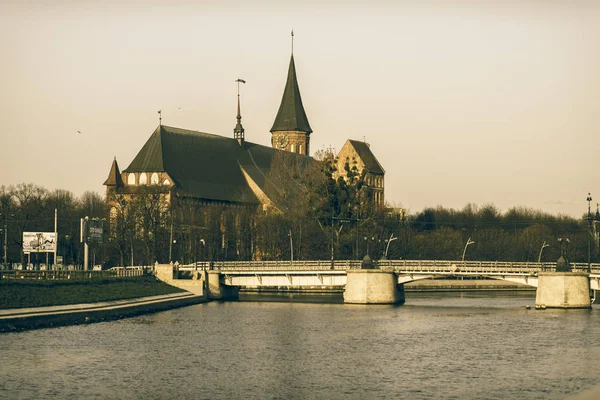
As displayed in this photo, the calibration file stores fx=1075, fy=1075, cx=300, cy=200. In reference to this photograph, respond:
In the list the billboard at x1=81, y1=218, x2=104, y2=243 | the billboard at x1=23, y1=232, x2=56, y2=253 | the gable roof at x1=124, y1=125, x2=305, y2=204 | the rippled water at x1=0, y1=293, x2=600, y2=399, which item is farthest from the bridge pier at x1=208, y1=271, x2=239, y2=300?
the gable roof at x1=124, y1=125, x2=305, y2=204

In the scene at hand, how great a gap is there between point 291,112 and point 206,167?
110 feet

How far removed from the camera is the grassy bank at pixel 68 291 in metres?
72.2

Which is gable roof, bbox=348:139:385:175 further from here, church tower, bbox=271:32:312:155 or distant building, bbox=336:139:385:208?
church tower, bbox=271:32:312:155

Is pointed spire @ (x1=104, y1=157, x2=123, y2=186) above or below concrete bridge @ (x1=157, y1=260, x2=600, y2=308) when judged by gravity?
above

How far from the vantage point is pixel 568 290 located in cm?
8706

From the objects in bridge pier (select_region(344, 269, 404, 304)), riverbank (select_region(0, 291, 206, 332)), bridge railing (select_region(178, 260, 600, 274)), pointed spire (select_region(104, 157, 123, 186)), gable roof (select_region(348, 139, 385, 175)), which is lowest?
riverbank (select_region(0, 291, 206, 332))

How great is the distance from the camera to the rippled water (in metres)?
44.3

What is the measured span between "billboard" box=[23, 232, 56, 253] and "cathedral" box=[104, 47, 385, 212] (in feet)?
119

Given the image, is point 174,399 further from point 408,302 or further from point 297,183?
point 297,183

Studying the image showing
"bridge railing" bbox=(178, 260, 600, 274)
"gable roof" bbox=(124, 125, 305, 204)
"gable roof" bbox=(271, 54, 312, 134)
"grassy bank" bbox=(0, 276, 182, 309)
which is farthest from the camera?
"gable roof" bbox=(271, 54, 312, 134)

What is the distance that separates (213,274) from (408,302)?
18.7m

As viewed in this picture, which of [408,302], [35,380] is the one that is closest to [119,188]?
[408,302]

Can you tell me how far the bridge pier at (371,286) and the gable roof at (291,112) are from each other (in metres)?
97.7

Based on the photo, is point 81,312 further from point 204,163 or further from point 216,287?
point 204,163
